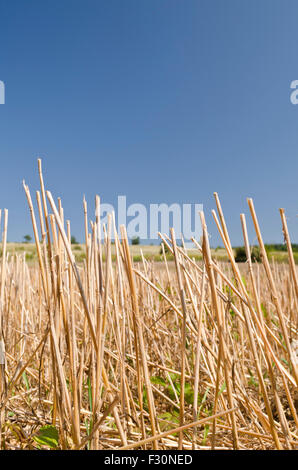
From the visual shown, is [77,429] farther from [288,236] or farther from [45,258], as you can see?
[288,236]

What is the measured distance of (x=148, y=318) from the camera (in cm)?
159

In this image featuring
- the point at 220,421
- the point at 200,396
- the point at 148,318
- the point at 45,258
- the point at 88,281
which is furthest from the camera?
the point at 148,318

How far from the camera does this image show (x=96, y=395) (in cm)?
73

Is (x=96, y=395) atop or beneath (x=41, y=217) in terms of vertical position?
beneath

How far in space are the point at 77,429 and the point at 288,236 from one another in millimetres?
621

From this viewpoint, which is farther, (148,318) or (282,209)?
(148,318)

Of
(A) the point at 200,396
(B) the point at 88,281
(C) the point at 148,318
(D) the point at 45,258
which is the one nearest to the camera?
(B) the point at 88,281

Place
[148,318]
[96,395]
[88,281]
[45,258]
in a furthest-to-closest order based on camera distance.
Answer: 1. [148,318]
2. [45,258]
3. [88,281]
4. [96,395]
